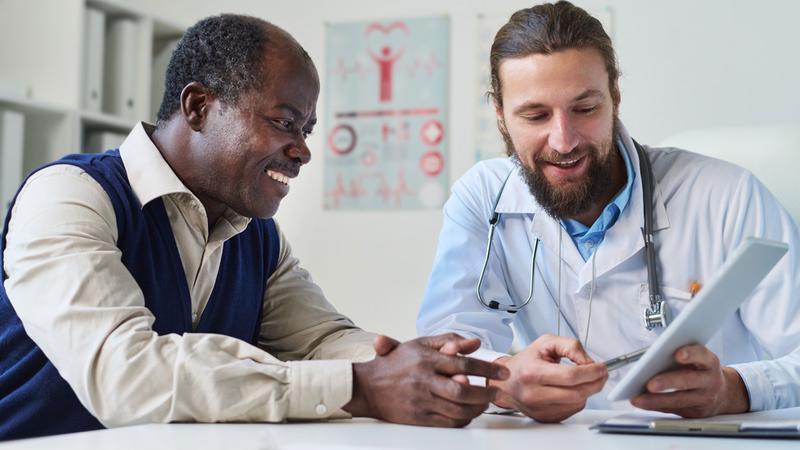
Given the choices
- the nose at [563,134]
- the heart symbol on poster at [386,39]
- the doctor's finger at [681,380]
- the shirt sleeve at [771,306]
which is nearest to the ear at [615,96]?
the nose at [563,134]

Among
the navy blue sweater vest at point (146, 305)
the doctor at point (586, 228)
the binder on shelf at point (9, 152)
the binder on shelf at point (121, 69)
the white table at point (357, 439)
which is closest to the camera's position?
the white table at point (357, 439)

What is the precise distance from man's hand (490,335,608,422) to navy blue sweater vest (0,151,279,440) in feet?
1.71

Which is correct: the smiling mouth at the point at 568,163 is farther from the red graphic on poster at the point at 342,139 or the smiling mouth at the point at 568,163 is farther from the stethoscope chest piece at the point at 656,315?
the red graphic on poster at the point at 342,139

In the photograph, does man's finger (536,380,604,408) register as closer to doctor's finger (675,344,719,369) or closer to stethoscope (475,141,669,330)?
doctor's finger (675,344,719,369)

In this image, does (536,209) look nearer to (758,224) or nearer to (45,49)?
(758,224)

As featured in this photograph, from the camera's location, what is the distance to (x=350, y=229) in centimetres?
→ 336

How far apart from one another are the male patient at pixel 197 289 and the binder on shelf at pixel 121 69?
5.09 feet

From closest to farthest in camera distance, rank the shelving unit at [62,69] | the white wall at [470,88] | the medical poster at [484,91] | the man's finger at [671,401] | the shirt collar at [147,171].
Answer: the man's finger at [671,401], the shirt collar at [147,171], the shelving unit at [62,69], the white wall at [470,88], the medical poster at [484,91]

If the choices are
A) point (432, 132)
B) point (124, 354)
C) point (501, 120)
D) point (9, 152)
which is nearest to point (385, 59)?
point (432, 132)

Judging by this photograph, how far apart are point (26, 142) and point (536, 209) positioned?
1858 millimetres

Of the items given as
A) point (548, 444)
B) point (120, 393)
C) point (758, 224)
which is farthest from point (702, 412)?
point (120, 393)

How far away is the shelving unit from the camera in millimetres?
2824

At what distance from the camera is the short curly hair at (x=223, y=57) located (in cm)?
150

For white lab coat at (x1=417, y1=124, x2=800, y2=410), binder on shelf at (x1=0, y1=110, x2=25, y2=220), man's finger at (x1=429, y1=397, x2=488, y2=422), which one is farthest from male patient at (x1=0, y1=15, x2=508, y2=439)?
binder on shelf at (x1=0, y1=110, x2=25, y2=220)
